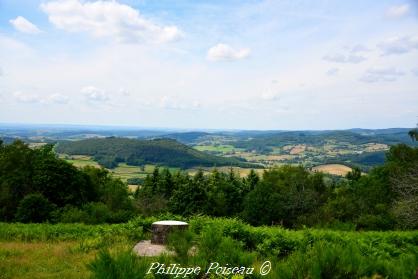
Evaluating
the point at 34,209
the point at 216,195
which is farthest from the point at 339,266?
the point at 216,195

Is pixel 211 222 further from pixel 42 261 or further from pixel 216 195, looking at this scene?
pixel 216 195

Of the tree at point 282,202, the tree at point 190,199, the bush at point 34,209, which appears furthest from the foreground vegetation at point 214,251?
the tree at point 190,199

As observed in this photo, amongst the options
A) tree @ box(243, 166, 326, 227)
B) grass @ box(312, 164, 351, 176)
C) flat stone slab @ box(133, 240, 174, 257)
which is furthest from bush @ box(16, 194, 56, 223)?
grass @ box(312, 164, 351, 176)

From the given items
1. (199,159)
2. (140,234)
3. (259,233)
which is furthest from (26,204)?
(199,159)

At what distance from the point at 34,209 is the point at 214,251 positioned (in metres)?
31.7

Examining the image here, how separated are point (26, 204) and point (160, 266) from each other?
31.9 metres

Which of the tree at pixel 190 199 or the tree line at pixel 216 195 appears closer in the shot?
the tree line at pixel 216 195

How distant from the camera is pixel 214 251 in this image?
5.41m

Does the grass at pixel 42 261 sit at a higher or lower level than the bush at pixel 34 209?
higher

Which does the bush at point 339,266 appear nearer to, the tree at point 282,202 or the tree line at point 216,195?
the tree line at point 216,195

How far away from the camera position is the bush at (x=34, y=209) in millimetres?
33178

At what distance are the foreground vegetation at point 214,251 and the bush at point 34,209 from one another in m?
17.2

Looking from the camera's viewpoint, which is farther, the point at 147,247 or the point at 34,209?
the point at 34,209

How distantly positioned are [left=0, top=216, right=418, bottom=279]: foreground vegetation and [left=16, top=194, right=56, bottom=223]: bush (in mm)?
17239
